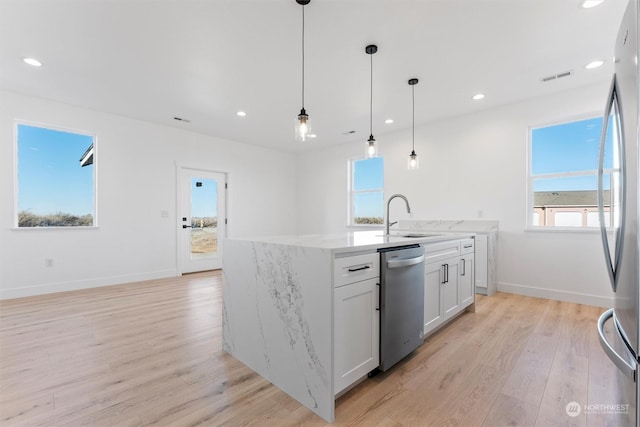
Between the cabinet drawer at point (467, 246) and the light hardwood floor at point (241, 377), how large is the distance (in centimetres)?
71

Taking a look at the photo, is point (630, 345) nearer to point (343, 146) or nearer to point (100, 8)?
point (100, 8)

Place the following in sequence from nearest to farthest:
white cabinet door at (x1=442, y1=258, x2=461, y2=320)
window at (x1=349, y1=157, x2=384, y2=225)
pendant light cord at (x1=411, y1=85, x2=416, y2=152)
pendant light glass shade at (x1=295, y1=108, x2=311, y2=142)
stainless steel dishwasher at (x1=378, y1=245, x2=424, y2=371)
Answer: stainless steel dishwasher at (x1=378, y1=245, x2=424, y2=371), pendant light glass shade at (x1=295, y1=108, x2=311, y2=142), white cabinet door at (x1=442, y1=258, x2=461, y2=320), pendant light cord at (x1=411, y1=85, x2=416, y2=152), window at (x1=349, y1=157, x2=384, y2=225)

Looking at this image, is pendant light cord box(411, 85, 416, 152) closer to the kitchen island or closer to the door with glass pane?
the kitchen island

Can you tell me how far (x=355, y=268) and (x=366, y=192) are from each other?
4.54m

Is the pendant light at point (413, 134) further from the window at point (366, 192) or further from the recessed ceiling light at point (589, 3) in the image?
the recessed ceiling light at point (589, 3)

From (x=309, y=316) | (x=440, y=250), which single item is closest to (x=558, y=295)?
(x=440, y=250)

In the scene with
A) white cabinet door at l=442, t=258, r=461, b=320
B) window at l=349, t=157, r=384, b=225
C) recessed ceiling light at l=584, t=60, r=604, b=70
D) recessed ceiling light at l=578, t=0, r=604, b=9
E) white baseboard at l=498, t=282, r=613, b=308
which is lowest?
white baseboard at l=498, t=282, r=613, b=308

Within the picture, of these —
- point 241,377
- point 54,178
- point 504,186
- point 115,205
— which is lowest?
point 241,377

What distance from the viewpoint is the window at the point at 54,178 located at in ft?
12.7

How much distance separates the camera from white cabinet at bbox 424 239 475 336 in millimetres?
2334

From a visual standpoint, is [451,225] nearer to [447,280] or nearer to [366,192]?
[366,192]

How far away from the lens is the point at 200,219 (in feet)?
18.4

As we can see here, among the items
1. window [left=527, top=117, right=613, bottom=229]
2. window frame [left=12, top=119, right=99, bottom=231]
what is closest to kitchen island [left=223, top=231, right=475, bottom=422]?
window [left=527, top=117, right=613, bottom=229]

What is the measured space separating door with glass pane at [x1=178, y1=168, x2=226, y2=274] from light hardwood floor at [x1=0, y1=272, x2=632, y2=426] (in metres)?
2.36
